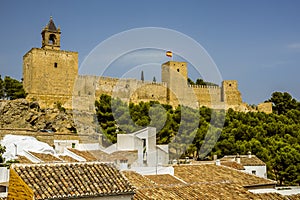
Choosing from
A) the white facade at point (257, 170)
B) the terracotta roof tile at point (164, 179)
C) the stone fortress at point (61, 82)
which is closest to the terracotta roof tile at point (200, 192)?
the terracotta roof tile at point (164, 179)

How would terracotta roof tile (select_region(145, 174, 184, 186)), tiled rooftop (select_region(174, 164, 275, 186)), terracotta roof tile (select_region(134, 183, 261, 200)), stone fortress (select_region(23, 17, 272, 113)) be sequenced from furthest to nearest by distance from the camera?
stone fortress (select_region(23, 17, 272, 113)), tiled rooftop (select_region(174, 164, 275, 186)), terracotta roof tile (select_region(145, 174, 184, 186)), terracotta roof tile (select_region(134, 183, 261, 200))

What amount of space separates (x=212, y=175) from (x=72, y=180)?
11097mm

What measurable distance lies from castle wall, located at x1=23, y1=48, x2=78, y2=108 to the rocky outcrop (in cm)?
466

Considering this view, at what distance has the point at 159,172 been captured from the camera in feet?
54.4

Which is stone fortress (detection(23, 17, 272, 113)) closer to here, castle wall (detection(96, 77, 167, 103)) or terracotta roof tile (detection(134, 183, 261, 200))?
castle wall (detection(96, 77, 167, 103))

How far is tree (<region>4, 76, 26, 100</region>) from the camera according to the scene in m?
42.0

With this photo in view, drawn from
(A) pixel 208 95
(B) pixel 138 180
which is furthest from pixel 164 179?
(A) pixel 208 95

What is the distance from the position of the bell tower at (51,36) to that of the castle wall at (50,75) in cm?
71

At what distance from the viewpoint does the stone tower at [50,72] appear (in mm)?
42469

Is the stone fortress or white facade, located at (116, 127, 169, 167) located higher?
the stone fortress

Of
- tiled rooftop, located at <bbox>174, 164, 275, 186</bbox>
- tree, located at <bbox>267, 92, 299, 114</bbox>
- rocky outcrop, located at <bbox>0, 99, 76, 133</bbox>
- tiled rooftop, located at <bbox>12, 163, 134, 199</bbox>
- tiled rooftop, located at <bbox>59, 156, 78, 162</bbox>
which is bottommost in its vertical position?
tiled rooftop, located at <bbox>174, 164, 275, 186</bbox>

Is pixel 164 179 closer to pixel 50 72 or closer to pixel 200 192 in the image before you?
pixel 200 192

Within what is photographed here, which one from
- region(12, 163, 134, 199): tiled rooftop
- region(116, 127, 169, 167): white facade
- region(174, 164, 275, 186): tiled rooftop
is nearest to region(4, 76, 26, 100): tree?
region(116, 127, 169, 167): white facade

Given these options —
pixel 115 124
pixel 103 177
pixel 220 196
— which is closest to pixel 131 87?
pixel 115 124
